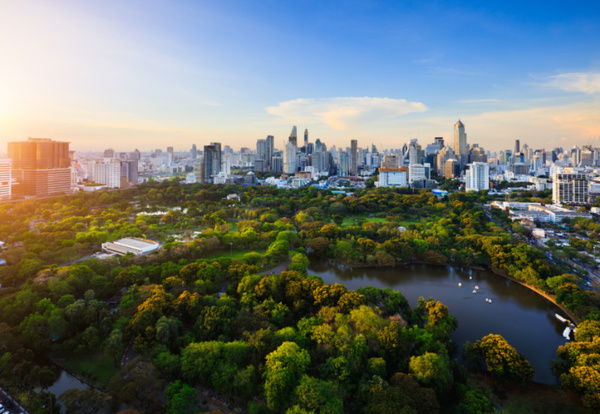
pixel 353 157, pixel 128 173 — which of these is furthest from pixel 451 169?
pixel 128 173

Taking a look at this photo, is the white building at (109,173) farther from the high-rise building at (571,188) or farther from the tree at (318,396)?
the high-rise building at (571,188)

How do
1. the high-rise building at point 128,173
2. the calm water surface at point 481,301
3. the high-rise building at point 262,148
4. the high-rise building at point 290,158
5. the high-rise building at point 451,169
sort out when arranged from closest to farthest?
the calm water surface at point 481,301 → the high-rise building at point 128,173 → the high-rise building at point 451,169 → the high-rise building at point 290,158 → the high-rise building at point 262,148

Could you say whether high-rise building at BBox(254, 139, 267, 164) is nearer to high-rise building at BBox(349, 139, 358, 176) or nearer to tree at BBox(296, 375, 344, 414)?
high-rise building at BBox(349, 139, 358, 176)

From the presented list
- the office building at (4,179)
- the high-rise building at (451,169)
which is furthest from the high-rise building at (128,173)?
the high-rise building at (451,169)

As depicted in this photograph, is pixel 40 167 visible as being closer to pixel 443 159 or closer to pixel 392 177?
pixel 392 177

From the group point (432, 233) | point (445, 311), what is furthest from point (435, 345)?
point (432, 233)

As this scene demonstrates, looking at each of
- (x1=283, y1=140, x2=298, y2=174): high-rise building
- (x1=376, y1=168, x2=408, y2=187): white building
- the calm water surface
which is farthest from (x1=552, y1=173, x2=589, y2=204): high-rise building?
(x1=283, y1=140, x2=298, y2=174): high-rise building

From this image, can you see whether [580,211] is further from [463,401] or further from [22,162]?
[22,162]

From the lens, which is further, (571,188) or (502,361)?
(571,188)
